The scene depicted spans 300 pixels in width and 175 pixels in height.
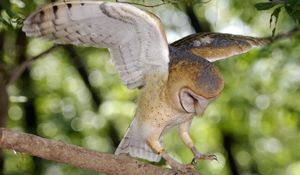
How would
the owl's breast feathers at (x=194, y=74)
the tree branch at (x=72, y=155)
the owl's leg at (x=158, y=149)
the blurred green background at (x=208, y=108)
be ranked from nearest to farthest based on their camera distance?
the tree branch at (x=72, y=155) → the owl's breast feathers at (x=194, y=74) → the owl's leg at (x=158, y=149) → the blurred green background at (x=208, y=108)

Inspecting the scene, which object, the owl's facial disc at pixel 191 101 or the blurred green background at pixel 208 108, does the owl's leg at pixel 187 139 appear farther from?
the blurred green background at pixel 208 108

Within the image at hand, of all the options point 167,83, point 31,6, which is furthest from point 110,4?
point 31,6

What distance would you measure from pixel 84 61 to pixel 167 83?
5.96 metres

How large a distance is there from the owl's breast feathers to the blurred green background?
3247 mm

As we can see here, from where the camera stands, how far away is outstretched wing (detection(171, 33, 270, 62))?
4629 mm

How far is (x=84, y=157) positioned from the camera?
12.5ft

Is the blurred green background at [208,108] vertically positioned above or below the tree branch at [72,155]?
below

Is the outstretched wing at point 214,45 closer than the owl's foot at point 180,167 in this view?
No

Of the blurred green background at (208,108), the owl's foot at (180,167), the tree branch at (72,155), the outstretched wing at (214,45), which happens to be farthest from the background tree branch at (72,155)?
the blurred green background at (208,108)

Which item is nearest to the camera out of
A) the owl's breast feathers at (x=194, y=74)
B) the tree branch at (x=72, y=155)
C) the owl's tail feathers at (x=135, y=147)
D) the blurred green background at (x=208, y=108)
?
the tree branch at (x=72, y=155)

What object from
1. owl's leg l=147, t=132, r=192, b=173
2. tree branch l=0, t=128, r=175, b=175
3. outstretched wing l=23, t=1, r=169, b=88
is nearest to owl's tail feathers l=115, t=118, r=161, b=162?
owl's leg l=147, t=132, r=192, b=173

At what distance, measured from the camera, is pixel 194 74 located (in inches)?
165

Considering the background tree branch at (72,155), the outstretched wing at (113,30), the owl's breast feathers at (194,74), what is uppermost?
the outstretched wing at (113,30)

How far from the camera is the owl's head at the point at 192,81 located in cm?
410
